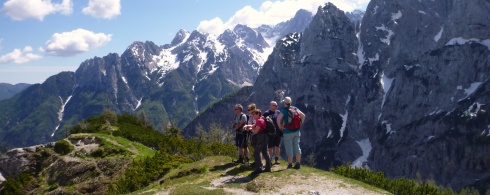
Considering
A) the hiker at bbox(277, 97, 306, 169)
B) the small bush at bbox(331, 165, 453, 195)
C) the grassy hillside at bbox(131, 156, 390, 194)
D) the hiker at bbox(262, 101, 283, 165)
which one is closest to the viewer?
the grassy hillside at bbox(131, 156, 390, 194)

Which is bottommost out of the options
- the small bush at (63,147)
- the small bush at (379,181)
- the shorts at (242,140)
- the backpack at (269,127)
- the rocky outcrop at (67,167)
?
the small bush at (379,181)

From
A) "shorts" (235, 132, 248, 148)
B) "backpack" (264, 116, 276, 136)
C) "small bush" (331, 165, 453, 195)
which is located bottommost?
"small bush" (331, 165, 453, 195)

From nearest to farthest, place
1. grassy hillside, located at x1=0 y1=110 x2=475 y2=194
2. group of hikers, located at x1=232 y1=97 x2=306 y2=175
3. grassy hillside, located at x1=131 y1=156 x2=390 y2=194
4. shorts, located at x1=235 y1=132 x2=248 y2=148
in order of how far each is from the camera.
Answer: grassy hillside, located at x1=131 y1=156 x2=390 y2=194 → grassy hillside, located at x1=0 y1=110 x2=475 y2=194 → group of hikers, located at x1=232 y1=97 x2=306 y2=175 → shorts, located at x1=235 y1=132 x2=248 y2=148

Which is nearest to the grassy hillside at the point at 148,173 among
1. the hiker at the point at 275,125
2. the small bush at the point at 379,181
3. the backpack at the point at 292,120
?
the small bush at the point at 379,181

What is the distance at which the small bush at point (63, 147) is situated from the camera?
171 ft

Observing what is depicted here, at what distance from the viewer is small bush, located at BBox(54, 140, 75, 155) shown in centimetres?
5223

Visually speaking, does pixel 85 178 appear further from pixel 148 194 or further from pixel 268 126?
pixel 268 126

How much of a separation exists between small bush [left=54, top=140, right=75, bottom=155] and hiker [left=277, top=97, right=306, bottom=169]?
1502 inches

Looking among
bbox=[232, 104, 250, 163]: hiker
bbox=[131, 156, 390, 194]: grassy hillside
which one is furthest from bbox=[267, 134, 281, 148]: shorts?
bbox=[232, 104, 250, 163]: hiker

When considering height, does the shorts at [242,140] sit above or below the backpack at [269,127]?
below

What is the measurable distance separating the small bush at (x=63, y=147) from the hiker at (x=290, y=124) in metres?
38.2

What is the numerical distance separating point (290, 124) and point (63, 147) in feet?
131

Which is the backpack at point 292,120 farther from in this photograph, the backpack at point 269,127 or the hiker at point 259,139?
the hiker at point 259,139

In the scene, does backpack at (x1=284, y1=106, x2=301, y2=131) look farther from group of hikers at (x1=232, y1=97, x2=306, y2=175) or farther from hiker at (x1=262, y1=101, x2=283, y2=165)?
hiker at (x1=262, y1=101, x2=283, y2=165)
